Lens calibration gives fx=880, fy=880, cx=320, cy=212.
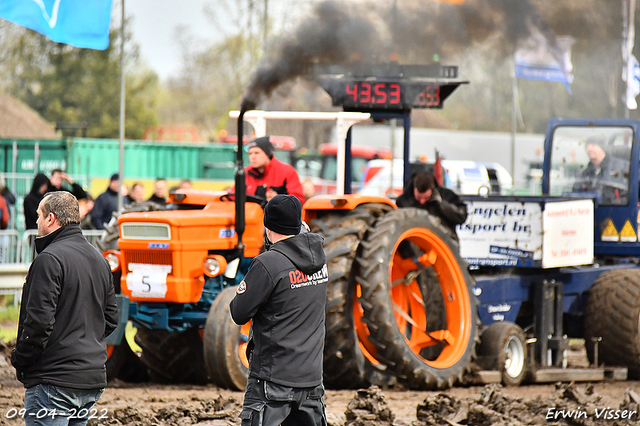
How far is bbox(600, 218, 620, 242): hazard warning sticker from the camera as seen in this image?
31.7 feet

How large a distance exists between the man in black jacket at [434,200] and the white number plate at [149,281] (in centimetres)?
249

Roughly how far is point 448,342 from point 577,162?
11.2 ft

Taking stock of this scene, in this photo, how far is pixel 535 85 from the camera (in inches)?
1407

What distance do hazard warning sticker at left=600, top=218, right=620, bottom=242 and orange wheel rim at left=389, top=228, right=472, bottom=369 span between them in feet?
8.78

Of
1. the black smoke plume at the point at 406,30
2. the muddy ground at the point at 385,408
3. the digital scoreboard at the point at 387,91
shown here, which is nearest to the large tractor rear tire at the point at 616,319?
the muddy ground at the point at 385,408

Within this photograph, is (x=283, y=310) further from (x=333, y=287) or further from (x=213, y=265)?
(x=213, y=265)

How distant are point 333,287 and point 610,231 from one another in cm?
424

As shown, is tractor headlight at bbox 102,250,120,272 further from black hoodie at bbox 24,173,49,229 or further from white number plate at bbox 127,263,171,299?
black hoodie at bbox 24,173,49,229

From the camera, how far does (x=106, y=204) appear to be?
12977mm

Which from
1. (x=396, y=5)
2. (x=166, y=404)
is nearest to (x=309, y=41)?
(x=396, y=5)

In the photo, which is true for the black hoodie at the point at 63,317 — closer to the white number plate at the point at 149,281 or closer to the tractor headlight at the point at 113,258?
the white number plate at the point at 149,281

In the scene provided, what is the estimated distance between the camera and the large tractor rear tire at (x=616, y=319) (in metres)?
8.70

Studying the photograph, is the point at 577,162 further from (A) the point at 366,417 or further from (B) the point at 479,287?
(A) the point at 366,417

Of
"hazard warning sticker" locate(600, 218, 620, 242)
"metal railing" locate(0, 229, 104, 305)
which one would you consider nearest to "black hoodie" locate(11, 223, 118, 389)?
"hazard warning sticker" locate(600, 218, 620, 242)
